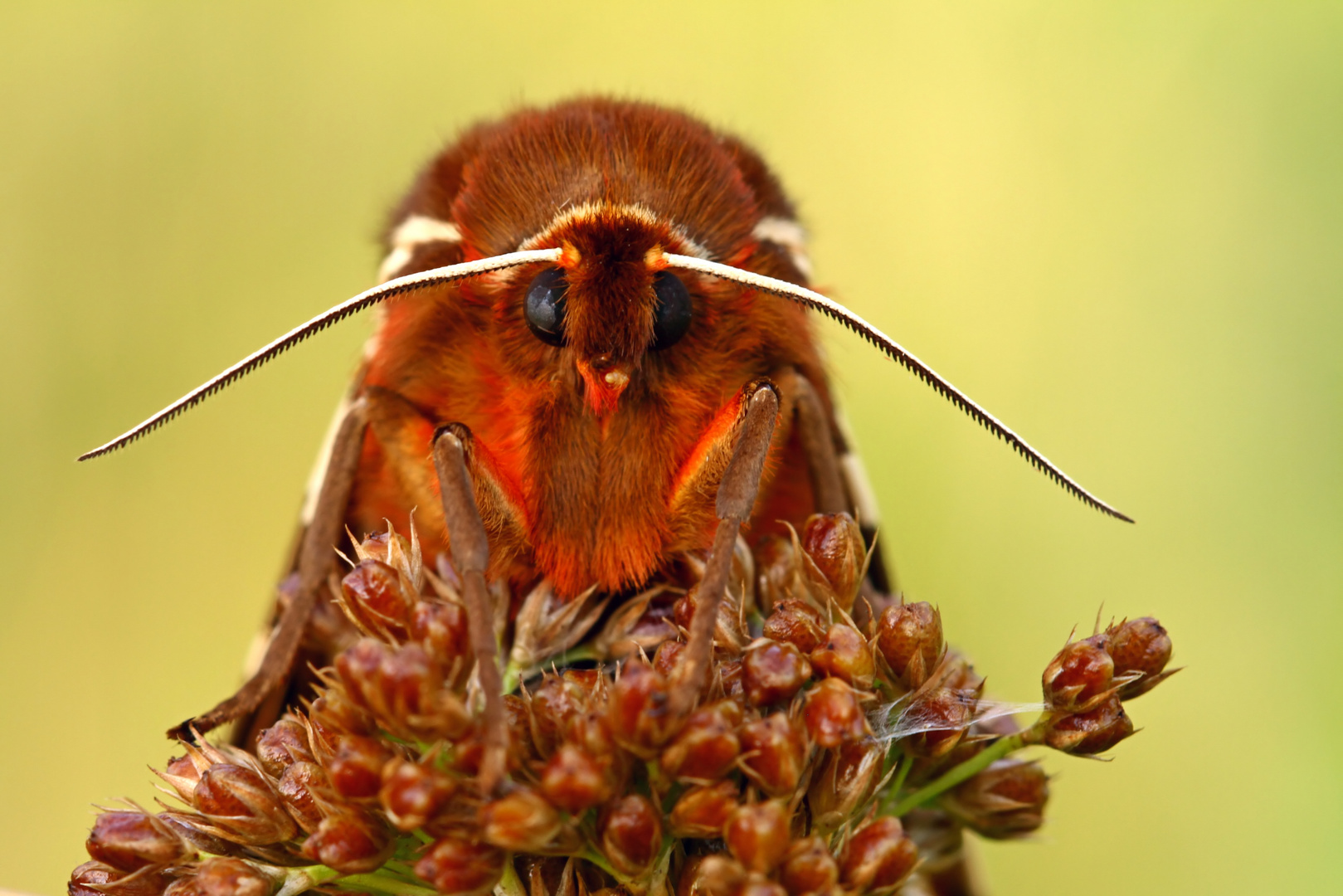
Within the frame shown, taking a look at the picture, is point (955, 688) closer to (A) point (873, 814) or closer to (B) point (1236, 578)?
(A) point (873, 814)

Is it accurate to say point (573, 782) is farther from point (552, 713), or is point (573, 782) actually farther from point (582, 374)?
point (582, 374)

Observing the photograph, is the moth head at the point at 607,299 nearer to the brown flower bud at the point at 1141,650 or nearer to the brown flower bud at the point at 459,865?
the brown flower bud at the point at 459,865

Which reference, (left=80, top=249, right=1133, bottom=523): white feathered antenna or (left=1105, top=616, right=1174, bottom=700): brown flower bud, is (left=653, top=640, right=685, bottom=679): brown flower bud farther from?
(left=1105, top=616, right=1174, bottom=700): brown flower bud

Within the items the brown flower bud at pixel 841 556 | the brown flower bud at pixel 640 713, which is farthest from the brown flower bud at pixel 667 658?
the brown flower bud at pixel 841 556

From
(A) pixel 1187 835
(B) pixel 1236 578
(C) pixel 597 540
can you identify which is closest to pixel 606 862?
(C) pixel 597 540

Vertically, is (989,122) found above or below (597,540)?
above

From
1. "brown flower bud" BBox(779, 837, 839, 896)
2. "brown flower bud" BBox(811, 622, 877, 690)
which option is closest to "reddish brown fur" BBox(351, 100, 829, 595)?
"brown flower bud" BBox(811, 622, 877, 690)
